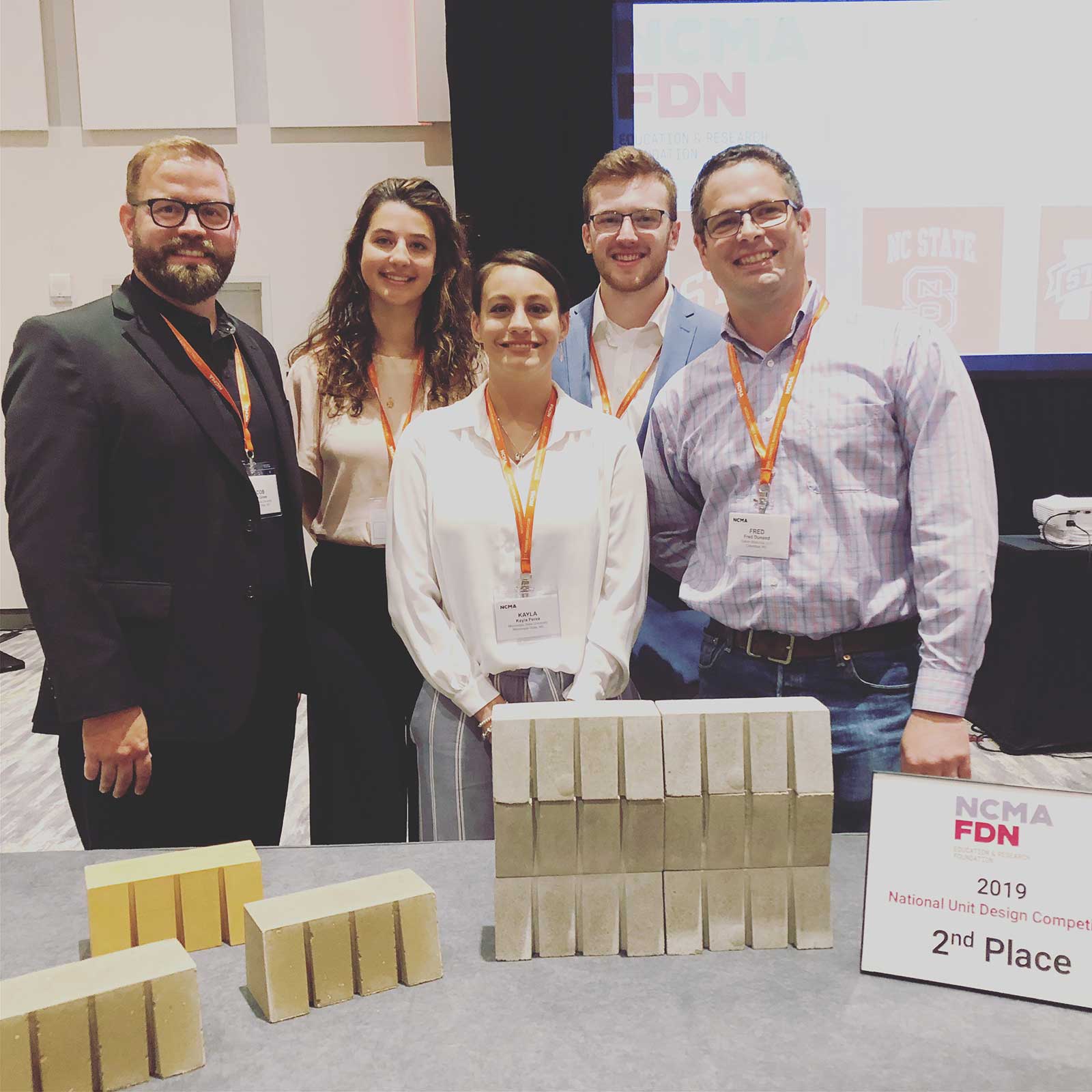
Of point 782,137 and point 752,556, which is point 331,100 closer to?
point 782,137

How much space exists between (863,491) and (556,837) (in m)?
0.94

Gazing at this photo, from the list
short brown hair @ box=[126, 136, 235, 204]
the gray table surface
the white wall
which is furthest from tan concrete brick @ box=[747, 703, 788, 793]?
the white wall

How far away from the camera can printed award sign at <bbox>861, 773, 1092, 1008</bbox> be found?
1147mm

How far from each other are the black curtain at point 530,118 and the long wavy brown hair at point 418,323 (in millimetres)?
1907

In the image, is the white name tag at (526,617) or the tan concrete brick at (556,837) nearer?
the tan concrete brick at (556,837)

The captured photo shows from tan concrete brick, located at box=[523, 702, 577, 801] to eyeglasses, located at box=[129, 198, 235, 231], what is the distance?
1370 mm

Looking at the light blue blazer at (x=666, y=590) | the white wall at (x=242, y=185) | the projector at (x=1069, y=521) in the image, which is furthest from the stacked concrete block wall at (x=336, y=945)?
the white wall at (x=242, y=185)

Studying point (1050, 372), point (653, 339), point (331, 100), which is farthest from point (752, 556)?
point (331, 100)

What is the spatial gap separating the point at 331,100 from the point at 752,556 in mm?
4800

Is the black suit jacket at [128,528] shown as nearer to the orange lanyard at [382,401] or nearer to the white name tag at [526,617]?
the orange lanyard at [382,401]

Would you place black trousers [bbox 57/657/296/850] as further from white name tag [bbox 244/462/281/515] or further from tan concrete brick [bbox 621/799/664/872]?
tan concrete brick [bbox 621/799/664/872]

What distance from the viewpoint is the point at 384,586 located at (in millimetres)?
2314

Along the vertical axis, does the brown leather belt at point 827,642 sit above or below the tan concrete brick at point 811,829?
above

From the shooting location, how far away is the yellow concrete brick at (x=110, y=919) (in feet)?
4.03
